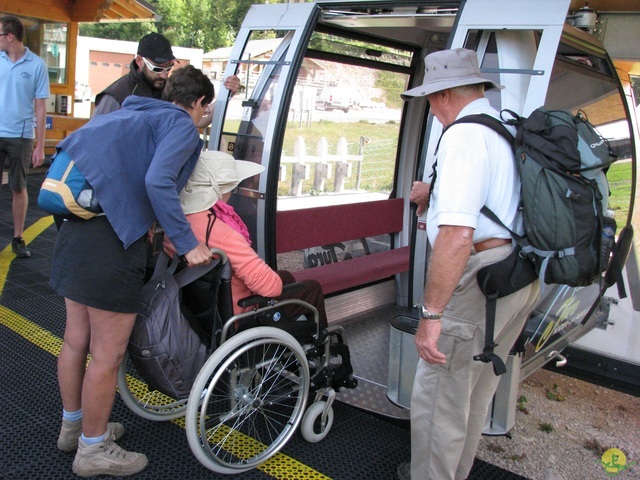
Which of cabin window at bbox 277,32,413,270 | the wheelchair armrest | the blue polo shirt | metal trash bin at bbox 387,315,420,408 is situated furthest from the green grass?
the blue polo shirt

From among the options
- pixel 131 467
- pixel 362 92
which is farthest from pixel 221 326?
pixel 362 92

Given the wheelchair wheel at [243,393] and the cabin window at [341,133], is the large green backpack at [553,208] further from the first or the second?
the cabin window at [341,133]

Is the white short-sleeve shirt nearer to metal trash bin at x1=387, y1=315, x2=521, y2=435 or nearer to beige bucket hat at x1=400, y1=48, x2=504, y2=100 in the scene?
beige bucket hat at x1=400, y1=48, x2=504, y2=100

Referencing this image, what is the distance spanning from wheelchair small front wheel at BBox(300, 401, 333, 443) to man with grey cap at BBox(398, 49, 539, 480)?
0.59 m

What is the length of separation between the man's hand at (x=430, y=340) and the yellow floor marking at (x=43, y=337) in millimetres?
891

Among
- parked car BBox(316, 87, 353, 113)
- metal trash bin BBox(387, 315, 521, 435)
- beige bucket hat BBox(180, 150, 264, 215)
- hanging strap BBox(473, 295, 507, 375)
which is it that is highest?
parked car BBox(316, 87, 353, 113)

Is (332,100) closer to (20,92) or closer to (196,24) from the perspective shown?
(20,92)

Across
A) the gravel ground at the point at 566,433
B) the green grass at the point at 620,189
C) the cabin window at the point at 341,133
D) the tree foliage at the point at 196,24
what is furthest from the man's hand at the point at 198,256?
the tree foliage at the point at 196,24

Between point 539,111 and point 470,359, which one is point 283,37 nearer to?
point 539,111

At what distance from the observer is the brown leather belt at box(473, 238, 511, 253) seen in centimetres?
229

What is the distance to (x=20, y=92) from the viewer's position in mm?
5047

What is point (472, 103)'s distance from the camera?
7.66ft

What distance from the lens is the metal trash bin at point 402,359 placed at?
9.91ft

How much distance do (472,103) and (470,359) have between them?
97 centimetres
